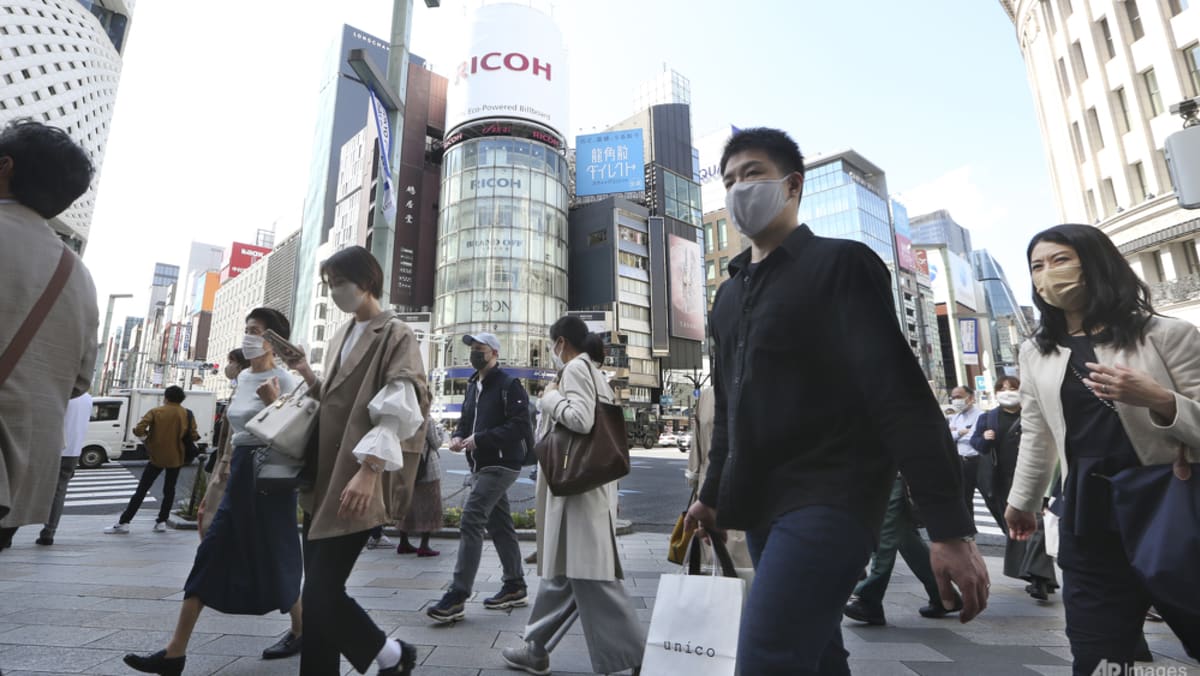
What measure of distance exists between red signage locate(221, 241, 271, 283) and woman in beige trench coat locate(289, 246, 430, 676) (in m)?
127

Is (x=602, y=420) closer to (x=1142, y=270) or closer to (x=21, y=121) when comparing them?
(x=21, y=121)

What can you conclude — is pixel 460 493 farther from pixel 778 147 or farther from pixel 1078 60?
pixel 1078 60

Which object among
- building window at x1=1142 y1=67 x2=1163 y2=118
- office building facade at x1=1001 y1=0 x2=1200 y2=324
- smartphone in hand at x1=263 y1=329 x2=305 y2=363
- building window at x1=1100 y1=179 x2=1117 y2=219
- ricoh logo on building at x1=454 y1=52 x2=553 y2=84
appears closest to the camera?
smartphone in hand at x1=263 y1=329 x2=305 y2=363

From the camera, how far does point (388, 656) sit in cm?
244

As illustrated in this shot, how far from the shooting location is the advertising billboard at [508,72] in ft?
171

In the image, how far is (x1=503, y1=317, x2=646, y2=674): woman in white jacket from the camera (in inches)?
112

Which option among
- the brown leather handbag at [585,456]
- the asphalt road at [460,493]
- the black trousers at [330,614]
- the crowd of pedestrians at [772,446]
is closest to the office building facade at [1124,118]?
the asphalt road at [460,493]

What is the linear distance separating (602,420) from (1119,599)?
2105 mm

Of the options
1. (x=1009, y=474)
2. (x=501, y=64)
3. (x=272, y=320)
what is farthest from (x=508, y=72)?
(x=272, y=320)

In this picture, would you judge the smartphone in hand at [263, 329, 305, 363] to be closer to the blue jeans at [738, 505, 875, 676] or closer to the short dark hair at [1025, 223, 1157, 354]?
the blue jeans at [738, 505, 875, 676]

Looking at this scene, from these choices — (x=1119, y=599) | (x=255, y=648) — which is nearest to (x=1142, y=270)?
(x=1119, y=599)

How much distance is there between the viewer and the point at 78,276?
77.3 inches

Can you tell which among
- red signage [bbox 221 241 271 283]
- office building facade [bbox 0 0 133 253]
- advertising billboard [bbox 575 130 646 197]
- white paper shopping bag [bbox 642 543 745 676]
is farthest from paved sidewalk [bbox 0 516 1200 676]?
red signage [bbox 221 241 271 283]

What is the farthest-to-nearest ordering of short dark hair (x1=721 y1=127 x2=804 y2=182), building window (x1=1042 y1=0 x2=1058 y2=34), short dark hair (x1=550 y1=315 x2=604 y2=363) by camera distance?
building window (x1=1042 y1=0 x2=1058 y2=34), short dark hair (x1=550 y1=315 x2=604 y2=363), short dark hair (x1=721 y1=127 x2=804 y2=182)
